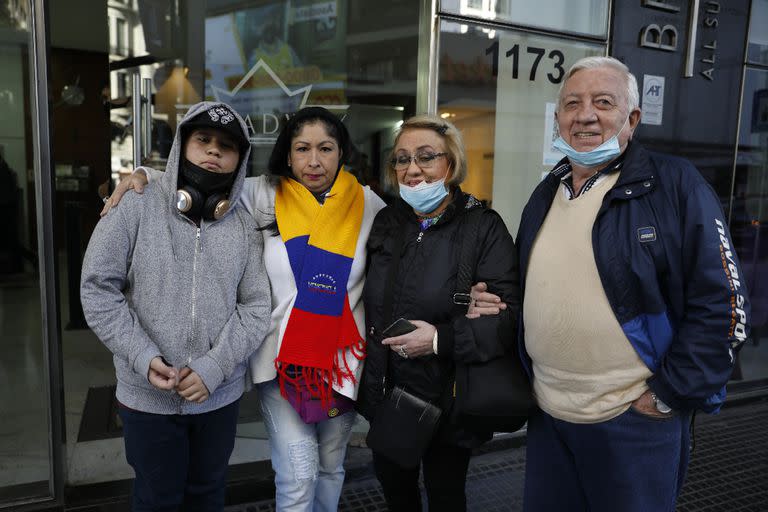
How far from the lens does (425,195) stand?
2127 millimetres

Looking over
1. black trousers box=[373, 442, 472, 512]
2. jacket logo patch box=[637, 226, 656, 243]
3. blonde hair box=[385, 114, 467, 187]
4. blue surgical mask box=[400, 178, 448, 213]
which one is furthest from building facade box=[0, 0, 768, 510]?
jacket logo patch box=[637, 226, 656, 243]

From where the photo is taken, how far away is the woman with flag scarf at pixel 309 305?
7.26ft

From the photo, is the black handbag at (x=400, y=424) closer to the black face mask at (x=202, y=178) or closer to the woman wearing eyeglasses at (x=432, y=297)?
the woman wearing eyeglasses at (x=432, y=297)

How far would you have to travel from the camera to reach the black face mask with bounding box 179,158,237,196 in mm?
2021

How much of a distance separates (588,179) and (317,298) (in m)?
1.05

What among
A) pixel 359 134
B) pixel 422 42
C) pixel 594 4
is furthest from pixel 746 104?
pixel 359 134

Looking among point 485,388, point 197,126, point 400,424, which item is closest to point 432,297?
point 485,388

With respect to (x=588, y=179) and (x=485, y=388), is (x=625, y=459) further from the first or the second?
(x=588, y=179)

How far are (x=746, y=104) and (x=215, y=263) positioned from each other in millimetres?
4347

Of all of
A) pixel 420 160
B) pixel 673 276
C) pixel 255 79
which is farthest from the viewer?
pixel 255 79

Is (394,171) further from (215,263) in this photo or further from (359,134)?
(359,134)

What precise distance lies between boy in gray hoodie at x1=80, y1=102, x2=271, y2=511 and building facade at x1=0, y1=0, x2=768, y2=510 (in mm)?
1172

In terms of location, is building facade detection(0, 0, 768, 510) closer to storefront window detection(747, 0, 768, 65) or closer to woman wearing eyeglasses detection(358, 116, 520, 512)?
storefront window detection(747, 0, 768, 65)

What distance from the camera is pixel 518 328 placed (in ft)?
6.81
